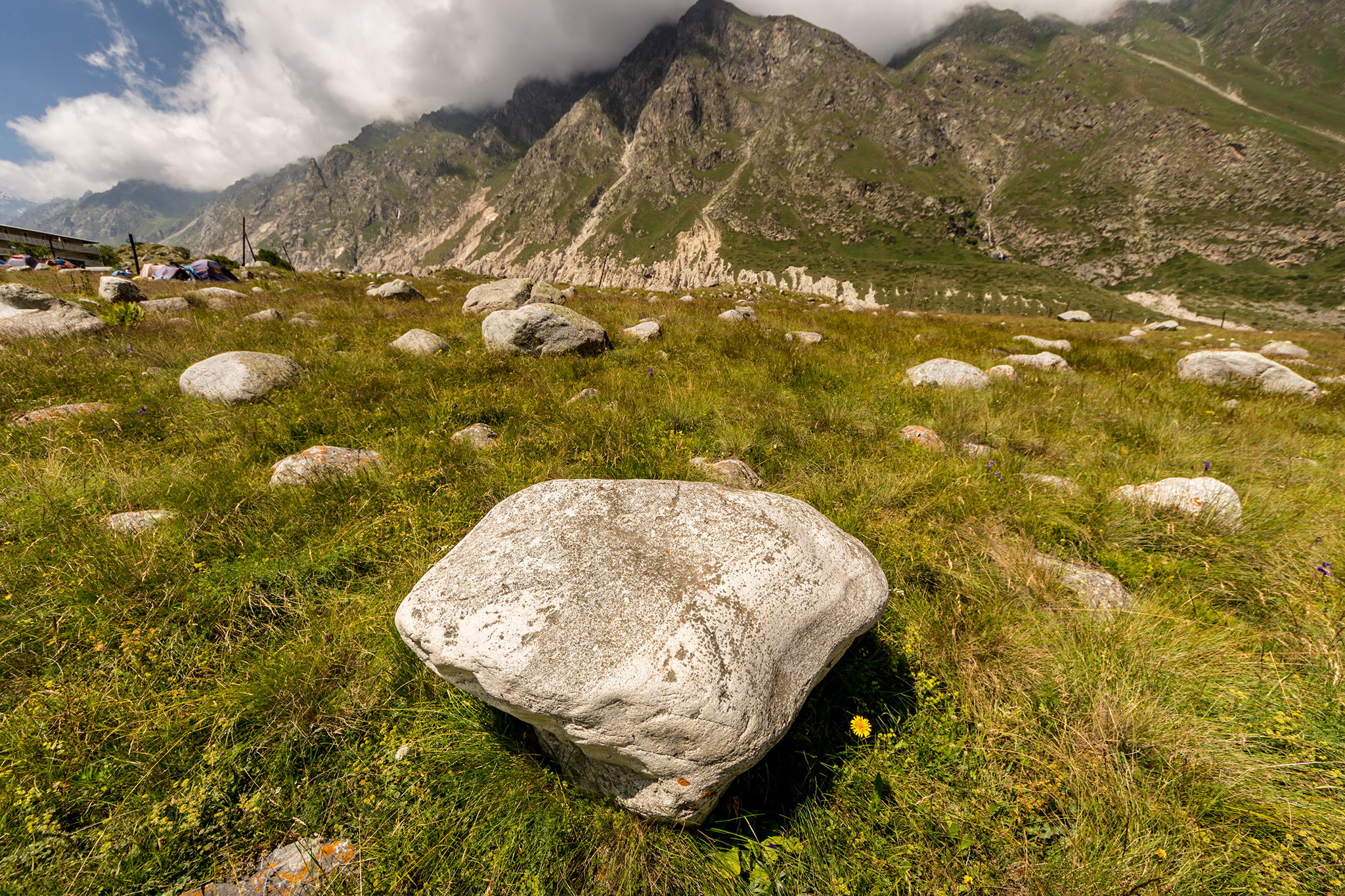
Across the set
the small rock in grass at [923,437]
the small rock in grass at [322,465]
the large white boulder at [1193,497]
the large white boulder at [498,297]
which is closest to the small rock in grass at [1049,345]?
the small rock in grass at [923,437]

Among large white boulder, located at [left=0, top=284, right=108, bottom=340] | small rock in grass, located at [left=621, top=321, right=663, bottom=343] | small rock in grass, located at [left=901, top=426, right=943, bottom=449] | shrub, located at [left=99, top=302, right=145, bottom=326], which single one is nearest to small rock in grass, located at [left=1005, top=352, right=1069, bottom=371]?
small rock in grass, located at [left=901, top=426, right=943, bottom=449]

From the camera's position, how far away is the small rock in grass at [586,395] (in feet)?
20.1

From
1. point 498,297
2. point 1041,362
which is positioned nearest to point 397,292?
point 498,297

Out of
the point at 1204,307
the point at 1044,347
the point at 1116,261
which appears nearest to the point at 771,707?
the point at 1044,347

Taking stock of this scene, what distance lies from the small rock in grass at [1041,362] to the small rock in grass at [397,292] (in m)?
17.3

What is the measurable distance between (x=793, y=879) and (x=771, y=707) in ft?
2.39

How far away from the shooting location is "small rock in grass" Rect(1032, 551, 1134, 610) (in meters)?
3.13

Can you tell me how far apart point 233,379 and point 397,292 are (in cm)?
1082

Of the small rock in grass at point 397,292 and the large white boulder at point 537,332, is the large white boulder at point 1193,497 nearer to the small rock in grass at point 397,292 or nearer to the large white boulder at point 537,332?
the large white boulder at point 537,332

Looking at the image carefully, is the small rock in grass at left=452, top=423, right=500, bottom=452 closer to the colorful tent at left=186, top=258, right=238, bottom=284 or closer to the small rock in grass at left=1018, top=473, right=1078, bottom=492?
the small rock in grass at left=1018, top=473, right=1078, bottom=492

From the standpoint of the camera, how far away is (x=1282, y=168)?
144 metres

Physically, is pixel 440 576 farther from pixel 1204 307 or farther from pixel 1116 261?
pixel 1116 261

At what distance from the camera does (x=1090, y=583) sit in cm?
330

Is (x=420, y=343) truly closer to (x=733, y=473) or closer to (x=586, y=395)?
(x=586, y=395)
